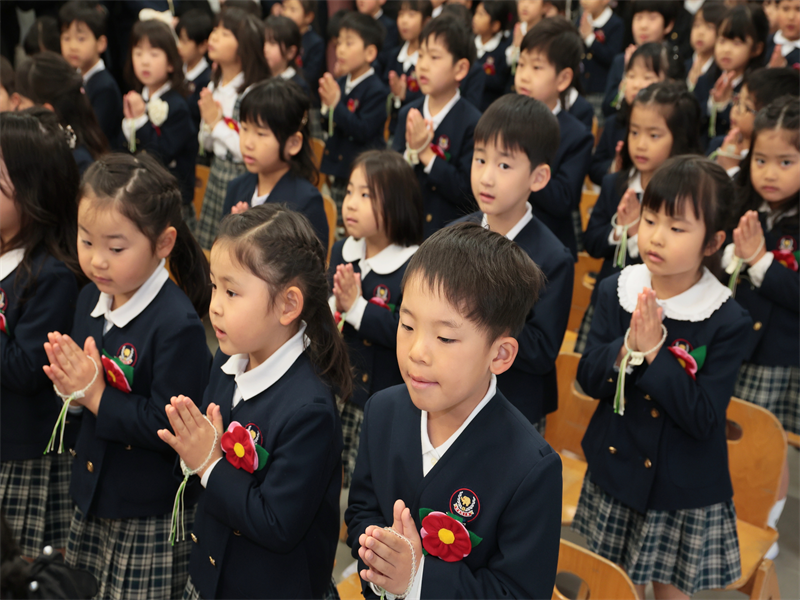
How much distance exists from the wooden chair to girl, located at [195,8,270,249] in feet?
9.24

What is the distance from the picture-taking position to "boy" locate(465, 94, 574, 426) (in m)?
1.98

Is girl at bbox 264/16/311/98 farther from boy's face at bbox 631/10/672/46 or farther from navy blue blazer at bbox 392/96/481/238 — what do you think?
boy's face at bbox 631/10/672/46

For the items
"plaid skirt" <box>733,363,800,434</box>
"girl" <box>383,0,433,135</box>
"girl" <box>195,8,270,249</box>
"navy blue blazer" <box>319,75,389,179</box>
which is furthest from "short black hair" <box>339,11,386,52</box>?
"plaid skirt" <box>733,363,800,434</box>

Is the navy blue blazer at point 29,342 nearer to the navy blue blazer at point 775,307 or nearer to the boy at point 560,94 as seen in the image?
the boy at point 560,94

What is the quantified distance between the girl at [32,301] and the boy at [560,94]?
5.71 ft

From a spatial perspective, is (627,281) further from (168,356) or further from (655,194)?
(168,356)

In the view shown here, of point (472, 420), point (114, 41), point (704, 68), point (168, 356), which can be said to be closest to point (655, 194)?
point (472, 420)

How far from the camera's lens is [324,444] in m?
1.44

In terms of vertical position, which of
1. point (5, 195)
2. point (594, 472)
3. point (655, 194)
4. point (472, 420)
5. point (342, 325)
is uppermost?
point (655, 194)

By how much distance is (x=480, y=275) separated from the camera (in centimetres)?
117

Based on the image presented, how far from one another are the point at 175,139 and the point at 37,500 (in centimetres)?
252

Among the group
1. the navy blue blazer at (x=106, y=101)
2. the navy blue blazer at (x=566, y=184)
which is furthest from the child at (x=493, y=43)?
the navy blue blazer at (x=106, y=101)

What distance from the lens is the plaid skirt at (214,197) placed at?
3.87 metres

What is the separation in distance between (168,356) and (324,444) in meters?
0.46
